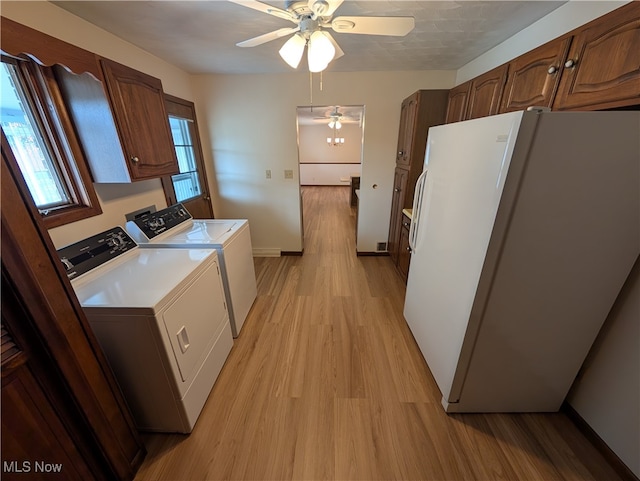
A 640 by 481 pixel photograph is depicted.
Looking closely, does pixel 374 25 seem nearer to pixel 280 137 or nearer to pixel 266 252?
pixel 280 137

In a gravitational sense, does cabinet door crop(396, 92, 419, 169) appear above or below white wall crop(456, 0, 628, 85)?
below

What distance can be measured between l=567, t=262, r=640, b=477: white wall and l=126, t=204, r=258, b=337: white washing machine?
228 cm

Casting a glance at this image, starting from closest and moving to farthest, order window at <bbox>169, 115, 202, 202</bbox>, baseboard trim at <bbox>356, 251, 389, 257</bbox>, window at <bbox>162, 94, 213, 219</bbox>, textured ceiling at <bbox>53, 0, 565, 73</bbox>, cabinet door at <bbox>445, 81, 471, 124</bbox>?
1. textured ceiling at <bbox>53, 0, 565, 73</bbox>
2. cabinet door at <bbox>445, 81, 471, 124</bbox>
3. window at <bbox>162, 94, 213, 219</bbox>
4. window at <bbox>169, 115, 202, 202</bbox>
5. baseboard trim at <bbox>356, 251, 389, 257</bbox>

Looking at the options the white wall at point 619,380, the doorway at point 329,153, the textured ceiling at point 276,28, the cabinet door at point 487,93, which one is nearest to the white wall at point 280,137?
the textured ceiling at point 276,28

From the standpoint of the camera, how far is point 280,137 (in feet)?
9.80

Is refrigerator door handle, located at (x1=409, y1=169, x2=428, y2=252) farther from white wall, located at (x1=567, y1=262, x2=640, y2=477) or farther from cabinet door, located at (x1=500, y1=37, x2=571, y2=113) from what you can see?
white wall, located at (x1=567, y1=262, x2=640, y2=477)

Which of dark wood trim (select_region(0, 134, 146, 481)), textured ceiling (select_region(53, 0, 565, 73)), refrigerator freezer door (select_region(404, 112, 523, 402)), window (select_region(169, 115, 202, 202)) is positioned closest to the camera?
dark wood trim (select_region(0, 134, 146, 481))

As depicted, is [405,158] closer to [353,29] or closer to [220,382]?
[353,29]

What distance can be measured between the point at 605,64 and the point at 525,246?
856 mm

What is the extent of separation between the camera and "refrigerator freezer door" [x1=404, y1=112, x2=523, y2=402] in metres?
1.00

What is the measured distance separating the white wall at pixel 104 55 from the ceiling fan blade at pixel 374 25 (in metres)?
1.61

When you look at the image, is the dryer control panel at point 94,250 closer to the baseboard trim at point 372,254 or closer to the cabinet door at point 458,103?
the baseboard trim at point 372,254

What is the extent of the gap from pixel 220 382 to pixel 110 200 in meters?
1.51

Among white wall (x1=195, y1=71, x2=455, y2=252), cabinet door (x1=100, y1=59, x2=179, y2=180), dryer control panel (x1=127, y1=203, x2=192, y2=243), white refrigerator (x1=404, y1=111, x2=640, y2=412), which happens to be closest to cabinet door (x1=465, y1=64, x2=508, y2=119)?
white refrigerator (x1=404, y1=111, x2=640, y2=412)
